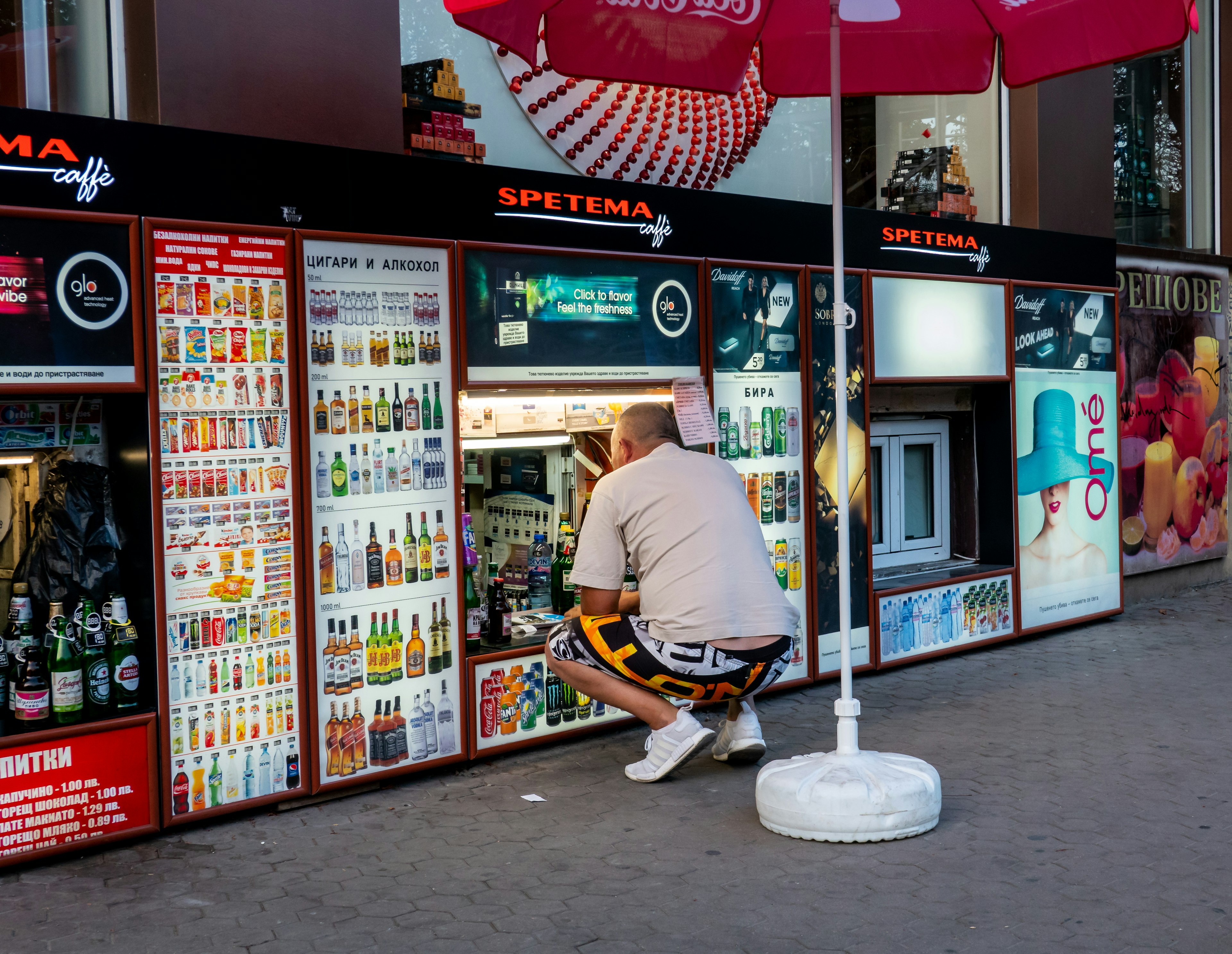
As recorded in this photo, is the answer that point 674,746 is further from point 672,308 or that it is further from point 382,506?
point 672,308

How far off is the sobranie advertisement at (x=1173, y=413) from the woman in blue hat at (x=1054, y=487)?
1.00 metres

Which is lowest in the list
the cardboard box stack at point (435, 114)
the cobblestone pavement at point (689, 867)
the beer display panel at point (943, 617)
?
the cobblestone pavement at point (689, 867)

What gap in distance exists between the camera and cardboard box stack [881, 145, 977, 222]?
29.2 feet

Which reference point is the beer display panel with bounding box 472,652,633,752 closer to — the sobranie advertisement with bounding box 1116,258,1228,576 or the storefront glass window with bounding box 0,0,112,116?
the storefront glass window with bounding box 0,0,112,116

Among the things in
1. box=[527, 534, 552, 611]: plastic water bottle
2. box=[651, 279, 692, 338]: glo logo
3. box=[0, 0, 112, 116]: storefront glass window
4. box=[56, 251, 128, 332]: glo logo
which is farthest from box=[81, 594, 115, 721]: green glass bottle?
box=[651, 279, 692, 338]: glo logo

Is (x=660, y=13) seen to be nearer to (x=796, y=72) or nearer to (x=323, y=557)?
(x=796, y=72)

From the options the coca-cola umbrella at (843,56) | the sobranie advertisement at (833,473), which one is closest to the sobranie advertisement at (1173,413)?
the sobranie advertisement at (833,473)

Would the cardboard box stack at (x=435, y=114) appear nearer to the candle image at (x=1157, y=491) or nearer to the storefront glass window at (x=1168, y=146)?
the candle image at (x=1157, y=491)

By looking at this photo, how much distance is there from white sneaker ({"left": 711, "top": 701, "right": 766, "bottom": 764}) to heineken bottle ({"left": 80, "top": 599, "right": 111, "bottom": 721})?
2.55m

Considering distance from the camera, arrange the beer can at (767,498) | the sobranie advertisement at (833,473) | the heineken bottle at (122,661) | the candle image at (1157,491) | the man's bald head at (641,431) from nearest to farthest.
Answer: the heineken bottle at (122,661) < the man's bald head at (641,431) < the beer can at (767,498) < the sobranie advertisement at (833,473) < the candle image at (1157,491)

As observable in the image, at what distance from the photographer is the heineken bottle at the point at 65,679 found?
4.47 m

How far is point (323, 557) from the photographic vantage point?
5.04m

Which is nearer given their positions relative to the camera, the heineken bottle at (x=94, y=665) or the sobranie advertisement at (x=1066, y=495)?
the heineken bottle at (x=94, y=665)

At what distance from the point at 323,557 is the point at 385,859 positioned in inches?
50.4
